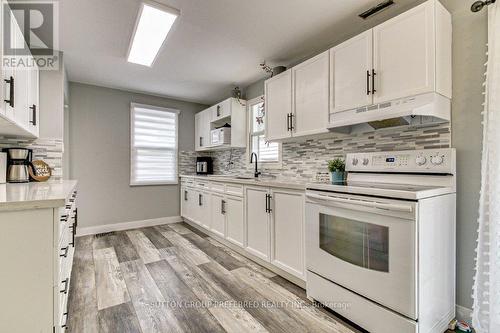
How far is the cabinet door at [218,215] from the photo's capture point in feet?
10.9

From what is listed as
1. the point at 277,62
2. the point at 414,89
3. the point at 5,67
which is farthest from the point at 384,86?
the point at 5,67

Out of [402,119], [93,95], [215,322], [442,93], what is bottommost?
[215,322]

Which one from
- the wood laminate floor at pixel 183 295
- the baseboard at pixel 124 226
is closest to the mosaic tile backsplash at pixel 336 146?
the wood laminate floor at pixel 183 295

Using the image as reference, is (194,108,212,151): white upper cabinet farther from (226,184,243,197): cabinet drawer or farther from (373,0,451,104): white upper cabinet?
(373,0,451,104): white upper cabinet

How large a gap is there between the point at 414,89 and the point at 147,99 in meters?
4.19

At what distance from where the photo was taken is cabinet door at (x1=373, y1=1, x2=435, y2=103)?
1.60 m

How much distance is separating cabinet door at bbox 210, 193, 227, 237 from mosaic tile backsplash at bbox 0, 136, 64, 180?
6.22ft

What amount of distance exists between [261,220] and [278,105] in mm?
1326

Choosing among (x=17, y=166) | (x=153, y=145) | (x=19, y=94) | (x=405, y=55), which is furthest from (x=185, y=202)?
(x=405, y=55)

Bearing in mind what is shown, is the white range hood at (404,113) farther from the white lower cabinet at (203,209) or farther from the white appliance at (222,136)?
the white lower cabinet at (203,209)

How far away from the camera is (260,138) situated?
3775 mm

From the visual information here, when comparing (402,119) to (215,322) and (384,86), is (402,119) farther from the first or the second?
(215,322)

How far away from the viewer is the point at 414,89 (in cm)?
165

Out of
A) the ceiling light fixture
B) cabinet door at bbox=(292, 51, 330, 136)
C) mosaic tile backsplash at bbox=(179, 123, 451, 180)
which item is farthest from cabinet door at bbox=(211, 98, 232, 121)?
cabinet door at bbox=(292, 51, 330, 136)
